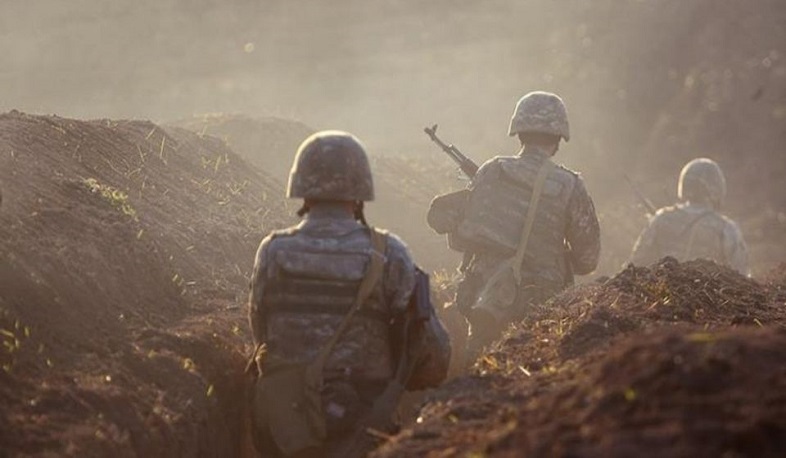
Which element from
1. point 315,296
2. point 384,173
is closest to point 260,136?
point 384,173

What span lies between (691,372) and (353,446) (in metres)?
3.36

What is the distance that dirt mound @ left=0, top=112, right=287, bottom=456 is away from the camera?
763cm

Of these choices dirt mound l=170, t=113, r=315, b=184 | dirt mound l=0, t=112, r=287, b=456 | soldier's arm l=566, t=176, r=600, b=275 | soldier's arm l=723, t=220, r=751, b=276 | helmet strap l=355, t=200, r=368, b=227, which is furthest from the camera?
dirt mound l=170, t=113, r=315, b=184

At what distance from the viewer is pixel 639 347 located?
229 inches

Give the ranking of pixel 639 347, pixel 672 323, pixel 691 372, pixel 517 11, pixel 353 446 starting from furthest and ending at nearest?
1. pixel 517 11
2. pixel 672 323
3. pixel 353 446
4. pixel 639 347
5. pixel 691 372

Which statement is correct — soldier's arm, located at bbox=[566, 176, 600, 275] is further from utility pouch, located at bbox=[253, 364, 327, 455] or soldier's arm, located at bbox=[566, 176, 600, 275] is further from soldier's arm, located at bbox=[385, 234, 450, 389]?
utility pouch, located at bbox=[253, 364, 327, 455]

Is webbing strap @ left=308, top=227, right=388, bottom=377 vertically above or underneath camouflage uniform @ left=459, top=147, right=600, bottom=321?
underneath

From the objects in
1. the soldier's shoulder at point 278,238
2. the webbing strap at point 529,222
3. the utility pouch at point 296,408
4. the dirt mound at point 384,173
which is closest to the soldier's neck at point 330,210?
the soldier's shoulder at point 278,238

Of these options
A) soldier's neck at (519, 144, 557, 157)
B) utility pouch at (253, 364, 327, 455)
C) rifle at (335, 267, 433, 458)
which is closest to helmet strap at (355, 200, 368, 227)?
rifle at (335, 267, 433, 458)

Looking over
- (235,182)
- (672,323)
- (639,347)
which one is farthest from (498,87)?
(639,347)

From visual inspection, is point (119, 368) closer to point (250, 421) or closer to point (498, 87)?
point (250, 421)

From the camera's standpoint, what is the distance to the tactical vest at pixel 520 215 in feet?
39.8

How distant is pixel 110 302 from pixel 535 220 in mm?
4291

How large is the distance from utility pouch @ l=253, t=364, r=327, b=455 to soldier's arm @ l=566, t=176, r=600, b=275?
4.54m
